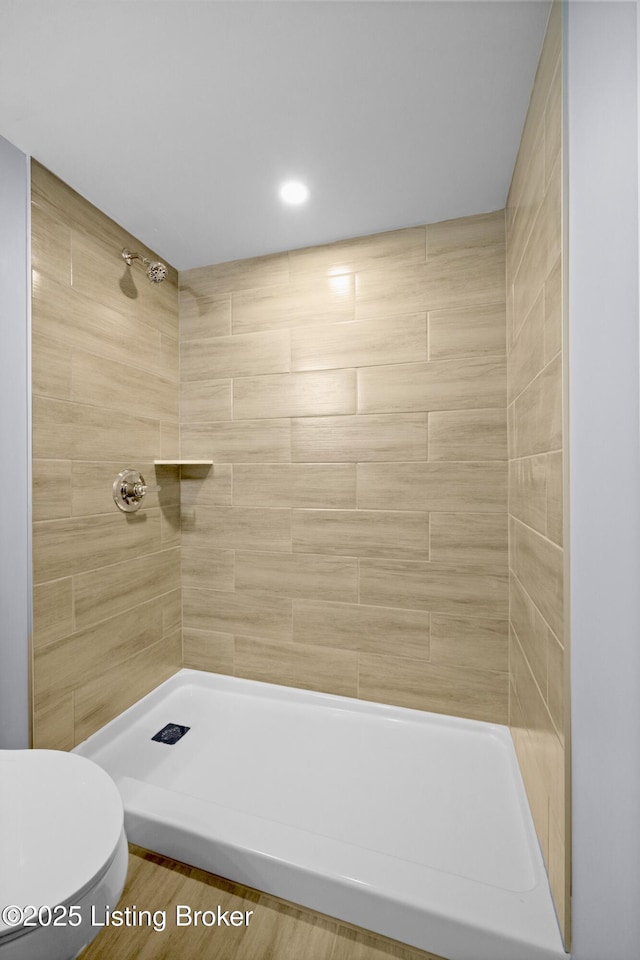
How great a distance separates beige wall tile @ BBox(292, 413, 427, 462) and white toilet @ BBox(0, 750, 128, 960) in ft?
4.49

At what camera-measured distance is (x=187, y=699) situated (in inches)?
80.7

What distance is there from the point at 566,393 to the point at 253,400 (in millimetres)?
1458

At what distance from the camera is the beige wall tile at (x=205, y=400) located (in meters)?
2.13

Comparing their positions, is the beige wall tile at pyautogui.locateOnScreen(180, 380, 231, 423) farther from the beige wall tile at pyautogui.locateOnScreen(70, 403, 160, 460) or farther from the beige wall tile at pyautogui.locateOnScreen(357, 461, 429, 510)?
the beige wall tile at pyautogui.locateOnScreen(357, 461, 429, 510)

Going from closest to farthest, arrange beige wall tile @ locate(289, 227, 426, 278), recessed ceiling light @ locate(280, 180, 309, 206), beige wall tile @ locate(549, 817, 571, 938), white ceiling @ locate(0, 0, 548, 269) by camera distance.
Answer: beige wall tile @ locate(549, 817, 571, 938), white ceiling @ locate(0, 0, 548, 269), recessed ceiling light @ locate(280, 180, 309, 206), beige wall tile @ locate(289, 227, 426, 278)

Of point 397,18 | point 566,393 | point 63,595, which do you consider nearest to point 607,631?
point 566,393

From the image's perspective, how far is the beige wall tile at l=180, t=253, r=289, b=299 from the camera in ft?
6.72

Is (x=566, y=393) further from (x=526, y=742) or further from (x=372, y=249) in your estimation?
(x=372, y=249)

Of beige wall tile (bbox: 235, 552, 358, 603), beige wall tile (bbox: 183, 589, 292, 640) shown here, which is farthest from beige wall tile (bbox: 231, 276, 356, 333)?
beige wall tile (bbox: 183, 589, 292, 640)

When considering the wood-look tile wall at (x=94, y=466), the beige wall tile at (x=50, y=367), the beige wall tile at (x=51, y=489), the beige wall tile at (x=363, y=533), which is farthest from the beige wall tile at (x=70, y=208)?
the beige wall tile at (x=363, y=533)

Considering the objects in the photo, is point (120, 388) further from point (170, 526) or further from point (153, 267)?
point (170, 526)

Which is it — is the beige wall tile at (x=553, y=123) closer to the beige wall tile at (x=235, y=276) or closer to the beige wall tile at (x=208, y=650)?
the beige wall tile at (x=235, y=276)

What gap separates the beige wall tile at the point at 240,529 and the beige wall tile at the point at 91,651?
389 mm

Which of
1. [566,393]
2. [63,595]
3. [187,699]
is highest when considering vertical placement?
[566,393]
